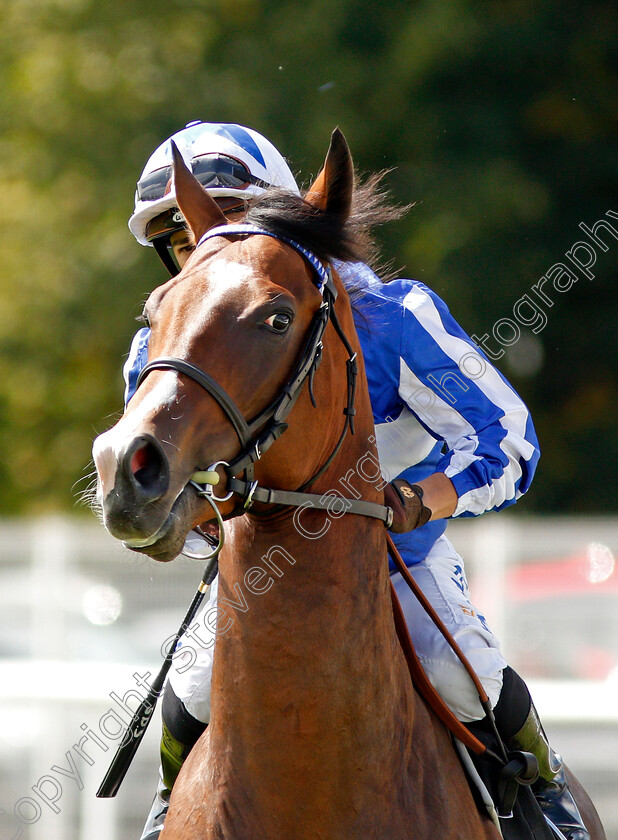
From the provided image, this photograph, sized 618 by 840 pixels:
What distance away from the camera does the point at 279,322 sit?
7.93ft

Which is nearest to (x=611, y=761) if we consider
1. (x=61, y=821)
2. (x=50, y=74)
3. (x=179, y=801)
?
(x=61, y=821)

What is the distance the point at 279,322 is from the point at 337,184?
0.50 meters

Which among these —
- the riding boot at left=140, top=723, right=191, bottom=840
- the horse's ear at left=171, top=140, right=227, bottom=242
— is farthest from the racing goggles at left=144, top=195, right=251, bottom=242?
the riding boot at left=140, top=723, right=191, bottom=840

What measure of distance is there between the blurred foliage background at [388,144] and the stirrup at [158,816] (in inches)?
394

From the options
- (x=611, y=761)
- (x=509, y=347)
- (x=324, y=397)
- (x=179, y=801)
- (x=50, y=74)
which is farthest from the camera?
(x=50, y=74)

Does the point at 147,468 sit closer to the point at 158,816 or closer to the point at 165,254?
the point at 158,816

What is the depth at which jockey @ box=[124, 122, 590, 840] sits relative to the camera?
3.00 metres

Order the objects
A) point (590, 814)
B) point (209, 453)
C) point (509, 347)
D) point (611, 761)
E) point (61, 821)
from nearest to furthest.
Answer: point (209, 453)
point (590, 814)
point (611, 761)
point (61, 821)
point (509, 347)

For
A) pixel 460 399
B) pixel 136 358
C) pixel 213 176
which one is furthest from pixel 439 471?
pixel 213 176

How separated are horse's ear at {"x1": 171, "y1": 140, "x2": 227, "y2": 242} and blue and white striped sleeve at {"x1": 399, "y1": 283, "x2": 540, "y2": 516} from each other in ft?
2.28

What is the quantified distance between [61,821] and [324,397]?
211 inches

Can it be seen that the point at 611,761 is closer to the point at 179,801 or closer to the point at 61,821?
the point at 61,821

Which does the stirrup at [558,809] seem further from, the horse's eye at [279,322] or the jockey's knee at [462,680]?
the horse's eye at [279,322]

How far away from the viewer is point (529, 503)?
51.2ft
